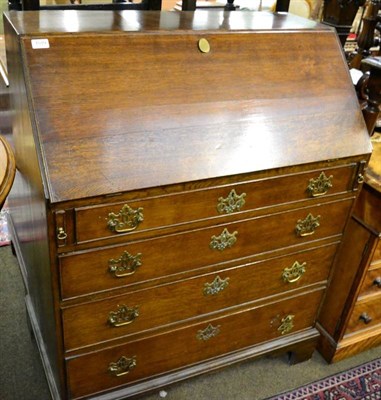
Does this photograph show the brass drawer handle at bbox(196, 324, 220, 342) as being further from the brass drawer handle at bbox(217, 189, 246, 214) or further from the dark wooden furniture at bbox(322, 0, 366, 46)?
the dark wooden furniture at bbox(322, 0, 366, 46)

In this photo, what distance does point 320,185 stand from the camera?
137 centimetres

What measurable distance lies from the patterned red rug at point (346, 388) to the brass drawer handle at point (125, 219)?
949 mm

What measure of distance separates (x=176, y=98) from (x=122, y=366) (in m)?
0.80

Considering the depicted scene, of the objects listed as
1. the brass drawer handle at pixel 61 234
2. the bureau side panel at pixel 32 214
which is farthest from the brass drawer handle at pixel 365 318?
the brass drawer handle at pixel 61 234

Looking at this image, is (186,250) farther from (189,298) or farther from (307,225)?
(307,225)

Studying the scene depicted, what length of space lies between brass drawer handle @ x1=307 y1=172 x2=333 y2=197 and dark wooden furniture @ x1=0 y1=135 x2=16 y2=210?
0.80 metres

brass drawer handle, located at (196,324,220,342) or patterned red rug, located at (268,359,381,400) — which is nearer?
brass drawer handle, located at (196,324,220,342)

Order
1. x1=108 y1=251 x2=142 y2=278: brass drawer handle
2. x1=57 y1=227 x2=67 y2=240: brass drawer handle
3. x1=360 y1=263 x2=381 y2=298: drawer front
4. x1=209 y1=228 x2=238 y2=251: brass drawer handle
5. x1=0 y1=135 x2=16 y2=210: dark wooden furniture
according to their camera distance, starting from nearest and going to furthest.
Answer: x1=0 y1=135 x2=16 y2=210: dark wooden furniture
x1=57 y1=227 x2=67 y2=240: brass drawer handle
x1=108 y1=251 x2=142 y2=278: brass drawer handle
x1=209 y1=228 x2=238 y2=251: brass drawer handle
x1=360 y1=263 x2=381 y2=298: drawer front

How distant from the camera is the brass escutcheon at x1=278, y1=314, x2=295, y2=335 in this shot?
1646 mm

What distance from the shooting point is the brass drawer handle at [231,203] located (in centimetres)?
123

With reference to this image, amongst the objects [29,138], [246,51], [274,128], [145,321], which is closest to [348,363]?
[145,321]

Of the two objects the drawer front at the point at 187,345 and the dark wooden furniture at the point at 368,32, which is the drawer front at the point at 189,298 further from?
the dark wooden furniture at the point at 368,32

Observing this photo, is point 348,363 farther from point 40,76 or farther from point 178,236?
point 40,76

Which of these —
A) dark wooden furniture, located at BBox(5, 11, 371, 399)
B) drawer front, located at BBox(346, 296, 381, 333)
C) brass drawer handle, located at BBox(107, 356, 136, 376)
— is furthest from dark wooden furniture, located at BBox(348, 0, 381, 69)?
brass drawer handle, located at BBox(107, 356, 136, 376)
